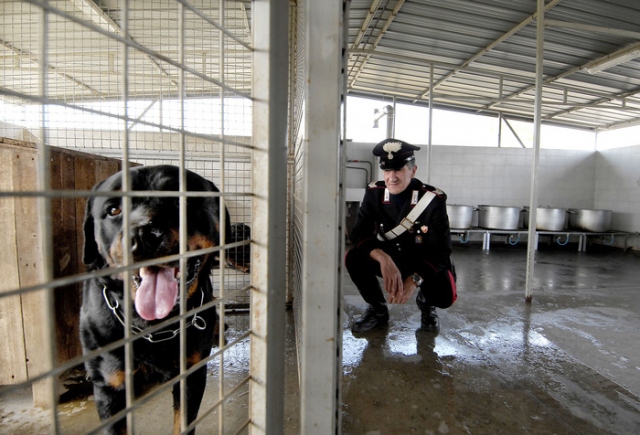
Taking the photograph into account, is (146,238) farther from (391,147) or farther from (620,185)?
(620,185)

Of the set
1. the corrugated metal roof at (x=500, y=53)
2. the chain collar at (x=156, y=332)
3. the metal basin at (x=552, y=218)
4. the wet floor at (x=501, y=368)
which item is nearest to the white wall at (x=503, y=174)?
the metal basin at (x=552, y=218)

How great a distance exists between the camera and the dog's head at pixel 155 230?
105 centimetres

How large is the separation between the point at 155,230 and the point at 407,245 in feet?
6.40

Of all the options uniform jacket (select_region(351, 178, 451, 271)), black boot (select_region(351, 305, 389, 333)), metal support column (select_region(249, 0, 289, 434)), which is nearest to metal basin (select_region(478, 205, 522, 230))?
uniform jacket (select_region(351, 178, 451, 271))

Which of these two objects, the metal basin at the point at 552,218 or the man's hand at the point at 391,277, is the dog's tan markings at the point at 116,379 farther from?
the metal basin at the point at 552,218

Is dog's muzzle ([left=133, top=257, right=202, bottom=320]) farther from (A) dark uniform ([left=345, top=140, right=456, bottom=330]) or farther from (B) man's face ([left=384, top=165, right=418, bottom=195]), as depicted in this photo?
(B) man's face ([left=384, top=165, right=418, bottom=195])

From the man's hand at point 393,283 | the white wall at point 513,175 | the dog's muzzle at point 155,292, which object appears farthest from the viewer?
the white wall at point 513,175

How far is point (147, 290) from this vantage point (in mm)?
1128

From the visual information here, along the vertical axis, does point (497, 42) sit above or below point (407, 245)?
above

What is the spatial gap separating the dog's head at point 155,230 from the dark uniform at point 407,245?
4.87ft

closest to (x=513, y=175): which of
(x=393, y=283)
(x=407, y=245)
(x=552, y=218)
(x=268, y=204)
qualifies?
(x=552, y=218)

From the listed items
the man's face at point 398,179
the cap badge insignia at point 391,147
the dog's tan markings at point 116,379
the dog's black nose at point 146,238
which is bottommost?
the dog's tan markings at point 116,379

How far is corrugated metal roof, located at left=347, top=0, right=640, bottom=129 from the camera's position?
171 inches

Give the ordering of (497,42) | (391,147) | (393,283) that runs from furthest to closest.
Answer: (497,42)
(391,147)
(393,283)
